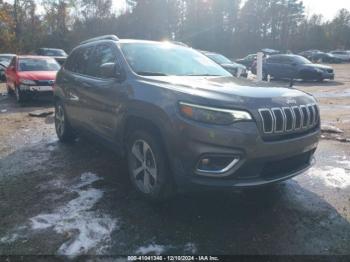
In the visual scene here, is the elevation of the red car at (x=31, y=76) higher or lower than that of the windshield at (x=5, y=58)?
lower

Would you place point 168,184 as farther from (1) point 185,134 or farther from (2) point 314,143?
(2) point 314,143

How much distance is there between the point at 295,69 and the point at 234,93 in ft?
55.2

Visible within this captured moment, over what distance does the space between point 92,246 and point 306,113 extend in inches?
95.4

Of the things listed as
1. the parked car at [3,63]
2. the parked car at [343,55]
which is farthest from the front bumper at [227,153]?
the parked car at [343,55]

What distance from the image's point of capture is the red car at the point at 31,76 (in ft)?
35.6

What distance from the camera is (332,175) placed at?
4727mm

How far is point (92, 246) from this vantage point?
9.91 feet

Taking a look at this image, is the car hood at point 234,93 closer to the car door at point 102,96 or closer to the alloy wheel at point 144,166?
the car door at point 102,96

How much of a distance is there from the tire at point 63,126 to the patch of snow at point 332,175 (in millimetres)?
4086

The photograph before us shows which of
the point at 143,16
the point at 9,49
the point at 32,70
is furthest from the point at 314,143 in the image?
the point at 143,16

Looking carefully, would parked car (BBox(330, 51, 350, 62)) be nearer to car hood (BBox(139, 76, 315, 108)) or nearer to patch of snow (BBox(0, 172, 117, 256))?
car hood (BBox(139, 76, 315, 108))

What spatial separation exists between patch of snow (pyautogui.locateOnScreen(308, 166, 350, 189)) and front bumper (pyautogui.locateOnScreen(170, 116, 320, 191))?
5.27ft

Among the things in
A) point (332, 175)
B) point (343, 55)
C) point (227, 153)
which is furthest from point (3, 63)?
point (343, 55)

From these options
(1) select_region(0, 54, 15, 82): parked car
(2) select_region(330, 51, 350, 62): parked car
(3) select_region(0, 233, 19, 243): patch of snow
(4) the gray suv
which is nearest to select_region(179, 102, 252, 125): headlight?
(4) the gray suv
